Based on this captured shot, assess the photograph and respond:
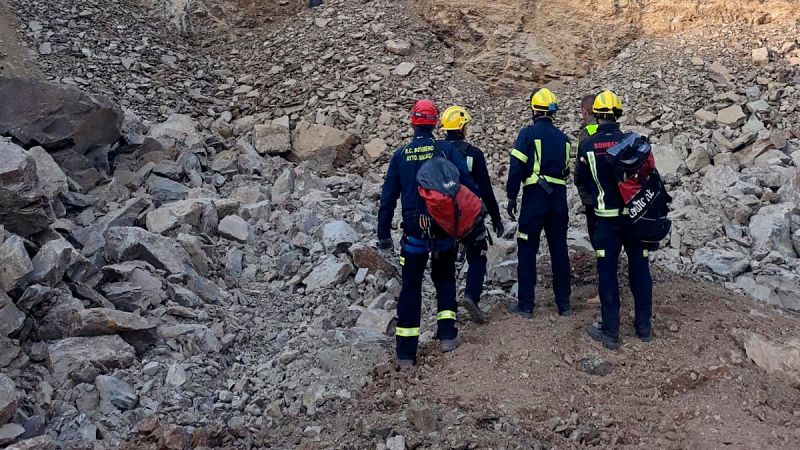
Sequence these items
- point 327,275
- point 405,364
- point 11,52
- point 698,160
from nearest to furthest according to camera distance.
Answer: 1. point 405,364
2. point 327,275
3. point 698,160
4. point 11,52

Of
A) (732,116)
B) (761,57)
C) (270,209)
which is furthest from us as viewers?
(761,57)

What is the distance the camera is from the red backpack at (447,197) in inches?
194

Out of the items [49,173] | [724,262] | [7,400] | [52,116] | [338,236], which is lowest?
[724,262]

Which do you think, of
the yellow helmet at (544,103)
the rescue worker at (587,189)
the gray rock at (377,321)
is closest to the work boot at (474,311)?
the gray rock at (377,321)

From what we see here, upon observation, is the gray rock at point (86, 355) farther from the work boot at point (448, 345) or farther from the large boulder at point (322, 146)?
the large boulder at point (322, 146)

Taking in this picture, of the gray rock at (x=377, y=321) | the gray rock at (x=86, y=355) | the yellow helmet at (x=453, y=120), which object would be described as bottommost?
the gray rock at (x=377, y=321)

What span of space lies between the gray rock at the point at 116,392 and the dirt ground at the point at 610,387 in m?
1.48

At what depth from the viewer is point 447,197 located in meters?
4.93

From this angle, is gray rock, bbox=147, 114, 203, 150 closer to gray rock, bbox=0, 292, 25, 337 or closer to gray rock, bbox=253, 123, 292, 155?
gray rock, bbox=253, 123, 292, 155

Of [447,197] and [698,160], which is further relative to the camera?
[698,160]

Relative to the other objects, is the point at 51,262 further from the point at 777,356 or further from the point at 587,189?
the point at 777,356

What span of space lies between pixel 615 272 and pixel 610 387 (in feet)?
3.01

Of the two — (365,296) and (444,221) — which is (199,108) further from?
(444,221)

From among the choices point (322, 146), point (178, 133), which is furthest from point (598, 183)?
point (178, 133)
